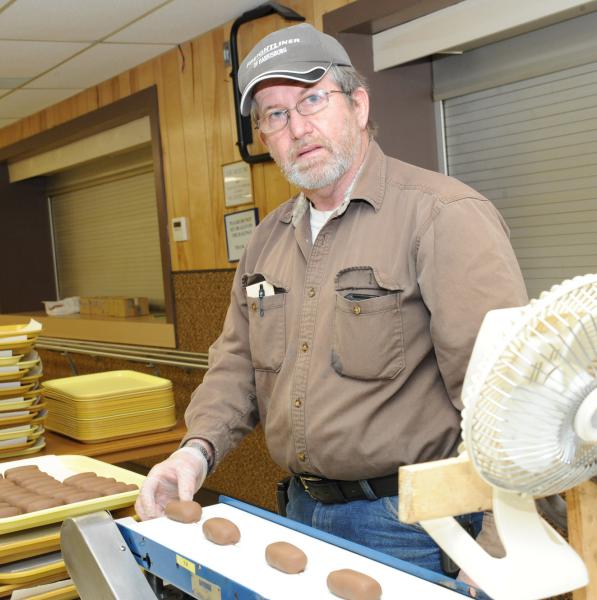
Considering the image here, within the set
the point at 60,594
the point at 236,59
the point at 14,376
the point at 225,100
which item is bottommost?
the point at 60,594

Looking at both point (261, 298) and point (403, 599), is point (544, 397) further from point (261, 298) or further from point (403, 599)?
point (261, 298)

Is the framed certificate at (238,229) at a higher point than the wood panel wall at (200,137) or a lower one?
lower

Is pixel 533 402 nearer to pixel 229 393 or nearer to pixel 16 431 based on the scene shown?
pixel 229 393

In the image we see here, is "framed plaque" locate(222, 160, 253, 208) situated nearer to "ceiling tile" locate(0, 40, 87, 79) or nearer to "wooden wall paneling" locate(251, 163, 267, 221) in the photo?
"wooden wall paneling" locate(251, 163, 267, 221)

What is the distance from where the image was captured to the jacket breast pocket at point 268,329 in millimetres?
1714

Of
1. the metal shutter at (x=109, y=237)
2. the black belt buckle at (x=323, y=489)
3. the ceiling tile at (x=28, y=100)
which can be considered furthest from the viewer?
the metal shutter at (x=109, y=237)

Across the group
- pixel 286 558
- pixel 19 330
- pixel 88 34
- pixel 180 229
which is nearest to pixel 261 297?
pixel 286 558

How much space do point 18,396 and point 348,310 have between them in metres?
1.44

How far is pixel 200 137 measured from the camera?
14.1ft

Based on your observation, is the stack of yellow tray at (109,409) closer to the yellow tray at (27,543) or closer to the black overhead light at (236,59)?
the yellow tray at (27,543)

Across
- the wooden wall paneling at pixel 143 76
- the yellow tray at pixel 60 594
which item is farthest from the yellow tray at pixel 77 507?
the wooden wall paneling at pixel 143 76

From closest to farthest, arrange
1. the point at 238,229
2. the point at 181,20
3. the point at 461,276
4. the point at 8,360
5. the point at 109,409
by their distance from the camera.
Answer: the point at 461,276 < the point at 8,360 < the point at 109,409 < the point at 181,20 < the point at 238,229

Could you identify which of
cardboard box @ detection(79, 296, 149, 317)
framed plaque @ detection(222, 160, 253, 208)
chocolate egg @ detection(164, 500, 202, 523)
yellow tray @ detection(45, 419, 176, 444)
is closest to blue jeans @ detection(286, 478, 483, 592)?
chocolate egg @ detection(164, 500, 202, 523)

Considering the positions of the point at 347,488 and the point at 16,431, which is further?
the point at 16,431
